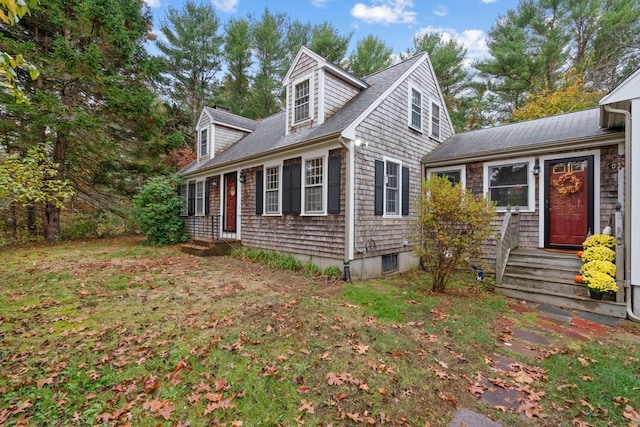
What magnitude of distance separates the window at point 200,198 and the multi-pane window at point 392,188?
8387 mm

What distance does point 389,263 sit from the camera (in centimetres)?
802

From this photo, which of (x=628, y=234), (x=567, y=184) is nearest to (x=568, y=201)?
(x=567, y=184)

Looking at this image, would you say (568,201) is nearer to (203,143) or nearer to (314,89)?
(314,89)

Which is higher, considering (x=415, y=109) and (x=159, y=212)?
(x=415, y=109)

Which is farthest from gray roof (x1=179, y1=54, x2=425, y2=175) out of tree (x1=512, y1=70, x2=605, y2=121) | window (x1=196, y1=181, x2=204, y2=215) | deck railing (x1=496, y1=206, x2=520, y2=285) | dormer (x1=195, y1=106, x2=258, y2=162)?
tree (x1=512, y1=70, x2=605, y2=121)

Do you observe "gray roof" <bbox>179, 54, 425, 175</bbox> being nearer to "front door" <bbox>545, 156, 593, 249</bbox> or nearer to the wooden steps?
"front door" <bbox>545, 156, 593, 249</bbox>

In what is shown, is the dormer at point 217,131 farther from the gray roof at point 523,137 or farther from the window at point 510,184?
the window at point 510,184

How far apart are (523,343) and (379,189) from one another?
15.1 ft

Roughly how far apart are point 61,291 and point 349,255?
19.4 ft

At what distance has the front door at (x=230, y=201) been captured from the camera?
10.6 m

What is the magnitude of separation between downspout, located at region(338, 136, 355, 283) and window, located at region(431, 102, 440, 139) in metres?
4.89

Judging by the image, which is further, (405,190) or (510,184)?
(405,190)

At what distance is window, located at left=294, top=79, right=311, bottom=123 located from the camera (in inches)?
342

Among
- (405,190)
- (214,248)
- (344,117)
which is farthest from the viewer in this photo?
(214,248)
